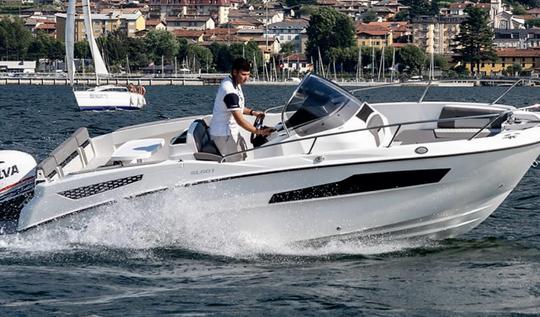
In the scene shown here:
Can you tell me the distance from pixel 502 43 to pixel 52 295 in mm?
164565

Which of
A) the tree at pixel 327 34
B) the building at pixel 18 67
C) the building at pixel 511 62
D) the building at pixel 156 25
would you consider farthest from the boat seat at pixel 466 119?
the building at pixel 156 25

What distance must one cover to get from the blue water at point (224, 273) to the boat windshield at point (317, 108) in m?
1.22

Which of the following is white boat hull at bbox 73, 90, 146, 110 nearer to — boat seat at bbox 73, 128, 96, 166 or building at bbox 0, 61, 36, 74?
boat seat at bbox 73, 128, 96, 166

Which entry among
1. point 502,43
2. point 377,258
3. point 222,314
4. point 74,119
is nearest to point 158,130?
point 377,258

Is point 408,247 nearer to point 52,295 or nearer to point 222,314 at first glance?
point 222,314

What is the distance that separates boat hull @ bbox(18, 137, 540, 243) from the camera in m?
11.7

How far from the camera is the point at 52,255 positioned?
12.0 metres

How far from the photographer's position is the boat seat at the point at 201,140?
12284 millimetres

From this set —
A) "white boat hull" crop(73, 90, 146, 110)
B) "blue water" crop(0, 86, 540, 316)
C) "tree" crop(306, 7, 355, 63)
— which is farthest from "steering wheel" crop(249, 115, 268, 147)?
"tree" crop(306, 7, 355, 63)

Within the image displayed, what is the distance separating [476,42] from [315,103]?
135m

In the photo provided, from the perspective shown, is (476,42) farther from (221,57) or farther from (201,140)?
(201,140)

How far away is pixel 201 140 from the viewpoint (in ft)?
40.7

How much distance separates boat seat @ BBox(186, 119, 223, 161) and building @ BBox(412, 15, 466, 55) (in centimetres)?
15428

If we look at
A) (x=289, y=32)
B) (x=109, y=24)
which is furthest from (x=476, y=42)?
(x=109, y=24)
